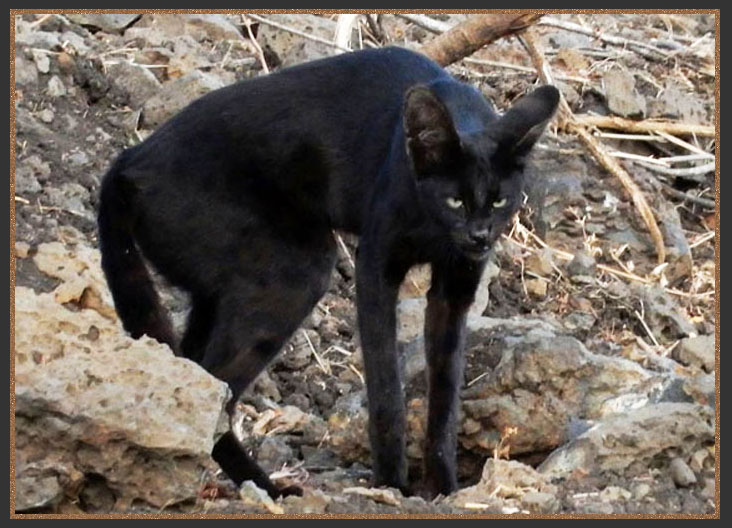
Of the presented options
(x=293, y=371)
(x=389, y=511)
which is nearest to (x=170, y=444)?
(x=389, y=511)

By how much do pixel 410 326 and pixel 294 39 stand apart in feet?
9.43

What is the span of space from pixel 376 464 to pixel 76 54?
4.08 metres

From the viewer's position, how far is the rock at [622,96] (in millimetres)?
10359

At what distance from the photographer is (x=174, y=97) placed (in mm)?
8922

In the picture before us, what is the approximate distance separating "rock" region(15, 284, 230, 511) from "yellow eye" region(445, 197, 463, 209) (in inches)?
47.6

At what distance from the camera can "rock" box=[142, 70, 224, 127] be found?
885 cm

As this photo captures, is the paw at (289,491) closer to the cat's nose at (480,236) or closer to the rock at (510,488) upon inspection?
the rock at (510,488)

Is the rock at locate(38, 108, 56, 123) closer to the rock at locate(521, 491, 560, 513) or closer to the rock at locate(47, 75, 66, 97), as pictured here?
the rock at locate(47, 75, 66, 97)

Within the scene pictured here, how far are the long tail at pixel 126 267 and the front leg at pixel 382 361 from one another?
0.81 meters

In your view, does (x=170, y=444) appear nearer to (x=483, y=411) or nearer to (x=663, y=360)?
(x=483, y=411)

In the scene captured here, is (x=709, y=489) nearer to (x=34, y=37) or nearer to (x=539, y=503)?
(x=539, y=503)

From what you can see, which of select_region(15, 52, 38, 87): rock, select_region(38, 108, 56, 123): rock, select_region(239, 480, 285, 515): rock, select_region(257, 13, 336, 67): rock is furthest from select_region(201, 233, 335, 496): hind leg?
select_region(257, 13, 336, 67): rock

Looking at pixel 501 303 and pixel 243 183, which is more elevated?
pixel 243 183

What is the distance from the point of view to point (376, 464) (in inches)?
241
